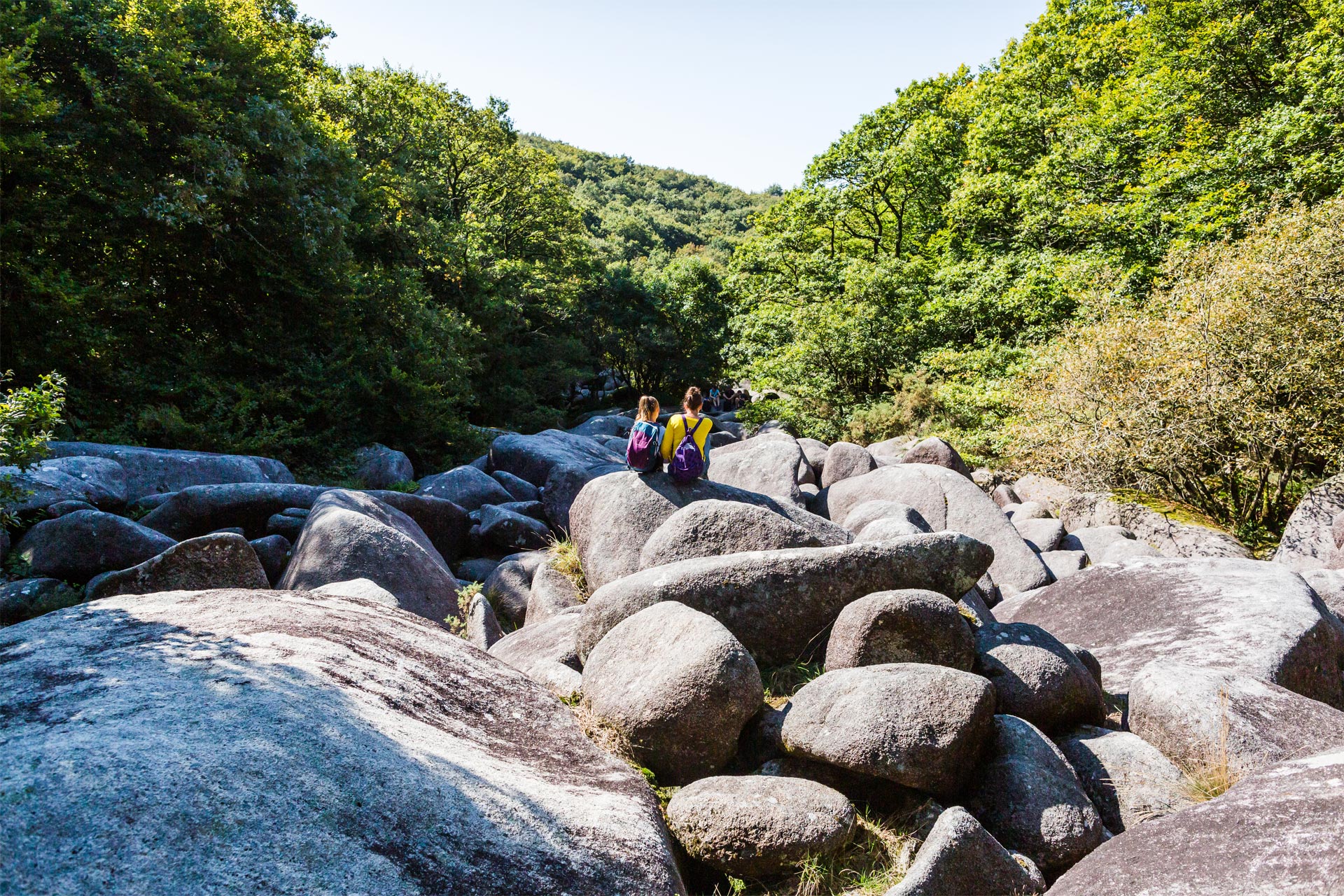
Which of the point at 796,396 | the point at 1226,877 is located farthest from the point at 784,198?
the point at 1226,877

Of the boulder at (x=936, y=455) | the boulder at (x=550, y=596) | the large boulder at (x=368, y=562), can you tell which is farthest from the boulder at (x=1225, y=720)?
the boulder at (x=936, y=455)

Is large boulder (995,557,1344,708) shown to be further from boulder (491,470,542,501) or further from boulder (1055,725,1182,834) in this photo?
boulder (491,470,542,501)

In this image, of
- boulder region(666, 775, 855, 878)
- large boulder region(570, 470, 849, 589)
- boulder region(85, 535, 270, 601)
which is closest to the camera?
boulder region(666, 775, 855, 878)

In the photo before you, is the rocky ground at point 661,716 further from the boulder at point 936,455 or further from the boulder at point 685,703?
the boulder at point 936,455

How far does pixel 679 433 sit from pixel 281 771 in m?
5.69

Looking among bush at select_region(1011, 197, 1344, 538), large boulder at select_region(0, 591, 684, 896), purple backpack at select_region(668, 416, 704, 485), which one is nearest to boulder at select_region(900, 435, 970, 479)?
bush at select_region(1011, 197, 1344, 538)

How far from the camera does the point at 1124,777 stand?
4.43 meters

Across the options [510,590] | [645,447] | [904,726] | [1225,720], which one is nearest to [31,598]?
[510,590]

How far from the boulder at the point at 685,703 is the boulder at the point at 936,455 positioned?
10719mm

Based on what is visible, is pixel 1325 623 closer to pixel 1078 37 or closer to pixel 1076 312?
pixel 1076 312

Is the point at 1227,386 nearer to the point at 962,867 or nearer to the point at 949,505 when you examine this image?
the point at 949,505

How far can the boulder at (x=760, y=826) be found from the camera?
360 centimetres

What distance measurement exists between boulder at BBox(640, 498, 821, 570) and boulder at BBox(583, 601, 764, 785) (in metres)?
1.72

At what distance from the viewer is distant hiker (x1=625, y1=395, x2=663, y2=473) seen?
7871mm
